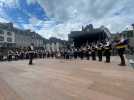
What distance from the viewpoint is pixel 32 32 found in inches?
2867

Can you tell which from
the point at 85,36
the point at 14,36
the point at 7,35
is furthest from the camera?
the point at 14,36

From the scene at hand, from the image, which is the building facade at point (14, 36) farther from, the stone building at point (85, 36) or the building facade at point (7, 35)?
the stone building at point (85, 36)

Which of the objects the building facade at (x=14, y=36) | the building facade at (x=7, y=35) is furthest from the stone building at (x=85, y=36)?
the building facade at (x=7, y=35)

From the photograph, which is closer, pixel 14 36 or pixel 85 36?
pixel 85 36

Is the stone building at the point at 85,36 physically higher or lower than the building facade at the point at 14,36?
lower

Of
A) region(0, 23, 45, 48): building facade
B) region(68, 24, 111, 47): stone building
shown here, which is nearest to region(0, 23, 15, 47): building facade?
region(0, 23, 45, 48): building facade

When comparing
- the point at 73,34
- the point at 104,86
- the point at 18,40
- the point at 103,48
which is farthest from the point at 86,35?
the point at 18,40

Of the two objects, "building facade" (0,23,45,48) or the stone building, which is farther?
"building facade" (0,23,45,48)

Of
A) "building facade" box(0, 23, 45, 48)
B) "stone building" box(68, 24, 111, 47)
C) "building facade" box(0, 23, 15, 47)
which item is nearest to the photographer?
"stone building" box(68, 24, 111, 47)

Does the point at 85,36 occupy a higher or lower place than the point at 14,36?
lower

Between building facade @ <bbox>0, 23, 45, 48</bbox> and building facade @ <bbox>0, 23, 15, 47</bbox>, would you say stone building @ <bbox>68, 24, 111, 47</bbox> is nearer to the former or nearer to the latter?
building facade @ <bbox>0, 23, 45, 48</bbox>

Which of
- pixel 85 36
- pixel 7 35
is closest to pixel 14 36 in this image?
pixel 7 35

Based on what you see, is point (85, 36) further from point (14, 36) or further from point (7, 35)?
point (14, 36)

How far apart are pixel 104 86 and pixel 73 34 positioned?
31.0 m
